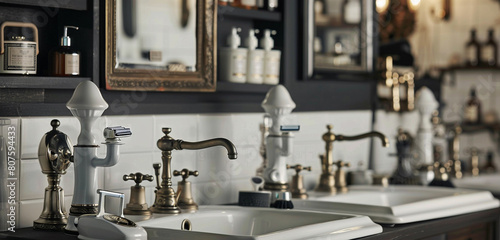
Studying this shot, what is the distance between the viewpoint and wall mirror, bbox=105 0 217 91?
1.94 meters

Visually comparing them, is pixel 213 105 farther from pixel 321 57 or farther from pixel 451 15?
pixel 451 15

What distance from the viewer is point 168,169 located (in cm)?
191

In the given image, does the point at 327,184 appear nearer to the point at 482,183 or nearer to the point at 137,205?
the point at 137,205

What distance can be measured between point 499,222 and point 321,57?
29.0 inches

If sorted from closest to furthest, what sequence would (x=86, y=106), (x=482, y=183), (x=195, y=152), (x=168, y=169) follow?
(x=86, y=106), (x=168, y=169), (x=195, y=152), (x=482, y=183)

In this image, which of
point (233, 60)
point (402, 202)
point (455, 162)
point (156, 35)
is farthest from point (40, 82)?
point (455, 162)

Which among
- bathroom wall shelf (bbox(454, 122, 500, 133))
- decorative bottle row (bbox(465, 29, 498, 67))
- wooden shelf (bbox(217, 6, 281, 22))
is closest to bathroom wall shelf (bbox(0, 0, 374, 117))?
wooden shelf (bbox(217, 6, 281, 22))

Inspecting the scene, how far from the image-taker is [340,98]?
2711 mm

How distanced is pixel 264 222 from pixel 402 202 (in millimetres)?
634

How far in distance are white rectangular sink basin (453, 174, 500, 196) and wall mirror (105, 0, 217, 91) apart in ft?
3.68

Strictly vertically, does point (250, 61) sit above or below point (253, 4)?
below

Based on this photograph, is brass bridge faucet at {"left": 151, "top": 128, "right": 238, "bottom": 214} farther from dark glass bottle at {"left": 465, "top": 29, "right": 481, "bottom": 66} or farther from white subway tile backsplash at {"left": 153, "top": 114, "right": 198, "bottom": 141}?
dark glass bottle at {"left": 465, "top": 29, "right": 481, "bottom": 66}

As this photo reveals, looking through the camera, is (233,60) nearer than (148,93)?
No

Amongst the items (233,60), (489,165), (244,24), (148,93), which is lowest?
(489,165)
